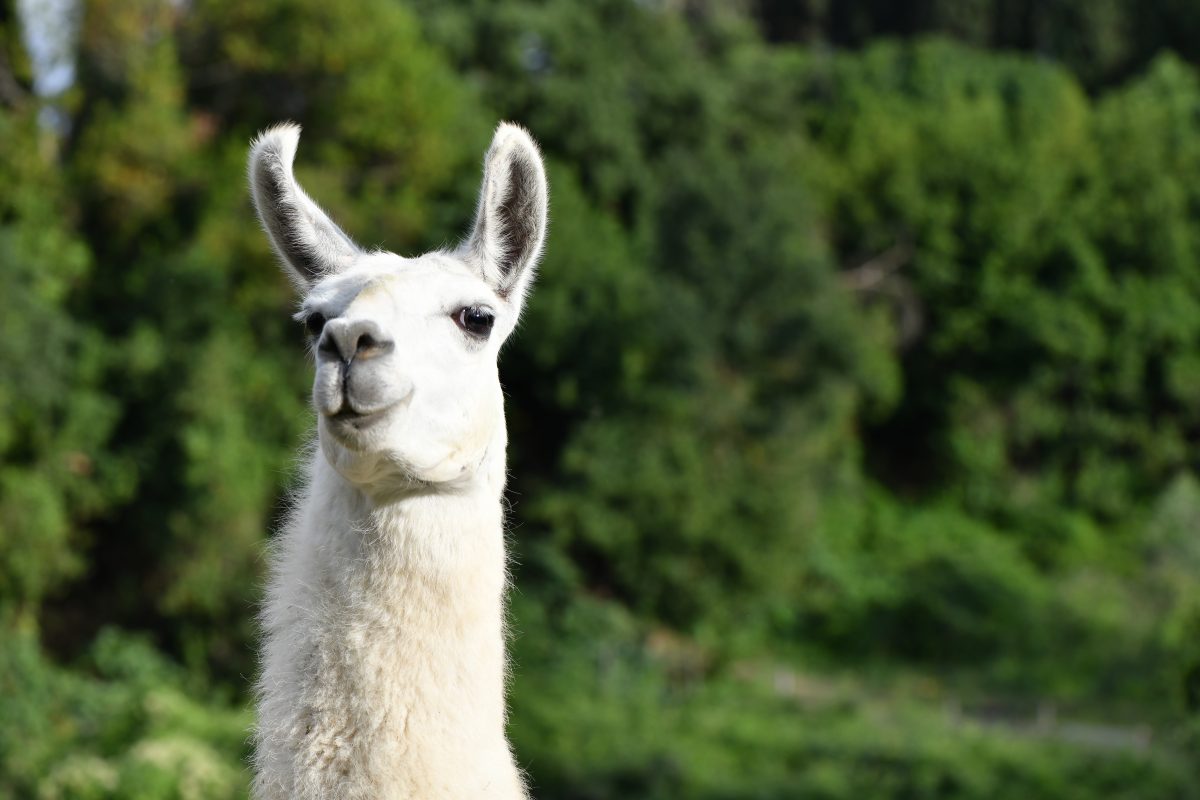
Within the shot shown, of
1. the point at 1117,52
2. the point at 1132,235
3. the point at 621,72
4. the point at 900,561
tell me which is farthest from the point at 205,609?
the point at 1117,52

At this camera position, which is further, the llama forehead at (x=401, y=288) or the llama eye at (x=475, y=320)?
the llama eye at (x=475, y=320)

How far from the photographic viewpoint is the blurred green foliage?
66.5 ft

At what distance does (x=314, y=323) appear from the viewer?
354 cm

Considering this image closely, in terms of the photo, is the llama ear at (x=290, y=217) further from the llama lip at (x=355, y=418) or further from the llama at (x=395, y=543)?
the llama lip at (x=355, y=418)

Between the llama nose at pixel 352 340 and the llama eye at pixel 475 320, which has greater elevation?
the llama eye at pixel 475 320

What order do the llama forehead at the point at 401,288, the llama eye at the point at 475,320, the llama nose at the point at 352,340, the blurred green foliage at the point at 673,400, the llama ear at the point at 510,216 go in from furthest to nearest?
the blurred green foliage at the point at 673,400 < the llama ear at the point at 510,216 < the llama eye at the point at 475,320 < the llama forehead at the point at 401,288 < the llama nose at the point at 352,340

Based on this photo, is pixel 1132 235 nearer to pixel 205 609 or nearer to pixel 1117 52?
pixel 1117 52

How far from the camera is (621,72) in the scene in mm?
28938

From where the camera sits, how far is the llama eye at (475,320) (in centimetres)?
361

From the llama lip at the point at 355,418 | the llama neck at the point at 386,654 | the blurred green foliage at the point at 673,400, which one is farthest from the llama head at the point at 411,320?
the blurred green foliage at the point at 673,400

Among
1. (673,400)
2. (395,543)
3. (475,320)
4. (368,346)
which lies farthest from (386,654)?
(673,400)

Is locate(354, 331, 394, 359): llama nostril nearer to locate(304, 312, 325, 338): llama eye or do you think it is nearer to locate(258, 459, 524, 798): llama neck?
locate(304, 312, 325, 338): llama eye

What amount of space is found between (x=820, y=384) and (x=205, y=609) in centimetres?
1169

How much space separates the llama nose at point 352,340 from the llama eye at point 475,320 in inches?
13.7
